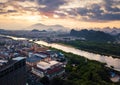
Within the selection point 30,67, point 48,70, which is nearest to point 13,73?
point 48,70

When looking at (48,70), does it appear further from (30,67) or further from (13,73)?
(13,73)

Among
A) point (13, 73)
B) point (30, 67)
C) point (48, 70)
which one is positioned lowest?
→ point (30, 67)

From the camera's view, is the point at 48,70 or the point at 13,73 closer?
the point at 13,73

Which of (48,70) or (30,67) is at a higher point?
(48,70)

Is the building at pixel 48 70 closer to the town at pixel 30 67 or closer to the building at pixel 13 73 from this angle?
the town at pixel 30 67

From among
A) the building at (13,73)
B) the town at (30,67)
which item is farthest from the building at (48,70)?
the building at (13,73)

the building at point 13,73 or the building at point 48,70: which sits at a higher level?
the building at point 13,73

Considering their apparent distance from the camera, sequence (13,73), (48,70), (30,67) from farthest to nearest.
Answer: (30,67)
(48,70)
(13,73)

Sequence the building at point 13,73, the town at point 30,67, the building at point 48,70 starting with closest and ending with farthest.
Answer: the building at point 13,73
the town at point 30,67
the building at point 48,70
